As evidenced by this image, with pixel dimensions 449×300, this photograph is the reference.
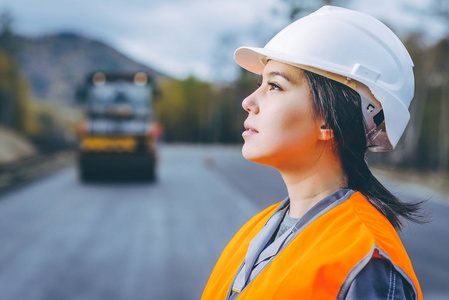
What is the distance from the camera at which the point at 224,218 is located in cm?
961

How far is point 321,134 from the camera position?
1255mm

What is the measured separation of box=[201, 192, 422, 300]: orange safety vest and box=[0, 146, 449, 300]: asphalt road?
1312 millimetres

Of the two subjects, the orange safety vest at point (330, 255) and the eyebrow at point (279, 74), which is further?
the eyebrow at point (279, 74)

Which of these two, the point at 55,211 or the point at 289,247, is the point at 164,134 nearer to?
the point at 55,211

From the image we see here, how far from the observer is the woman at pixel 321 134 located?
109cm

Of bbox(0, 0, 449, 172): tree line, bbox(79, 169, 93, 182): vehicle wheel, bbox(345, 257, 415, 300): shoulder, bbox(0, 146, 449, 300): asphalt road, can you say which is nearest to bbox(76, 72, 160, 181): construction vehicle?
bbox(79, 169, 93, 182): vehicle wheel

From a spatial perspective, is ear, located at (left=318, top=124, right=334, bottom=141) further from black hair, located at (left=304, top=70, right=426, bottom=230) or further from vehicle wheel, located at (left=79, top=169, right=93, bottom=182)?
vehicle wheel, located at (left=79, top=169, right=93, bottom=182)

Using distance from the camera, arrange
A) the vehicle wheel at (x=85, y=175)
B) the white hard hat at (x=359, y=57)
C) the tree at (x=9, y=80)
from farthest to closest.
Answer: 1. the tree at (x=9, y=80)
2. the vehicle wheel at (x=85, y=175)
3. the white hard hat at (x=359, y=57)

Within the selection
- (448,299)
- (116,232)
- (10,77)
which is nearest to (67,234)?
(116,232)

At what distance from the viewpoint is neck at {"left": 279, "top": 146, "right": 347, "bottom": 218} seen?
1275 millimetres

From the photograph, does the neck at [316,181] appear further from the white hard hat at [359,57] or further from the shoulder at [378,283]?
the shoulder at [378,283]

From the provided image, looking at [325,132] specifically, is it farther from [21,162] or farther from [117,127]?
[21,162]

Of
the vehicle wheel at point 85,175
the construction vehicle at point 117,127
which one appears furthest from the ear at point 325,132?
the vehicle wheel at point 85,175

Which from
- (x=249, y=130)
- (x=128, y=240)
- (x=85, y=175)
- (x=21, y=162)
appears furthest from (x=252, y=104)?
(x=21, y=162)
